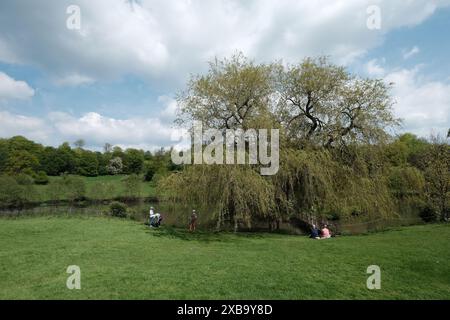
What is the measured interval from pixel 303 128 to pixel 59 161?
89303 millimetres

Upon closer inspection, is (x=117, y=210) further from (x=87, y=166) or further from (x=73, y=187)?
(x=87, y=166)

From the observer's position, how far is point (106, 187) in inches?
2132

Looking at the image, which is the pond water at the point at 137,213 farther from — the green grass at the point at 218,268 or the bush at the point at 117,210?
the green grass at the point at 218,268

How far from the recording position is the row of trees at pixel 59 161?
3216 inches

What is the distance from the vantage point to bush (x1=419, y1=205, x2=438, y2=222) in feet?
88.7

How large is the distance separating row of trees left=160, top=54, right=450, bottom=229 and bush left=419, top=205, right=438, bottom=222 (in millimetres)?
9038

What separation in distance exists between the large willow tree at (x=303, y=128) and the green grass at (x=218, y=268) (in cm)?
427

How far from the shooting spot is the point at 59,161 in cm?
9231

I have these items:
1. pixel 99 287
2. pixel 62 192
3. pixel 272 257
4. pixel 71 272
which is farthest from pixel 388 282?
pixel 62 192

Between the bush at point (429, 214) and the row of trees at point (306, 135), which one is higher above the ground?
the row of trees at point (306, 135)

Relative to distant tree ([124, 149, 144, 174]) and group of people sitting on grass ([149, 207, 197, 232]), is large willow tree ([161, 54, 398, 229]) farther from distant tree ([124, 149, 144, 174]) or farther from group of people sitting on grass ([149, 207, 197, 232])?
distant tree ([124, 149, 144, 174])

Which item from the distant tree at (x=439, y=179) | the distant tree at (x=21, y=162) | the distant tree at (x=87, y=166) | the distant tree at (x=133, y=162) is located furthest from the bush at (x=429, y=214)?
the distant tree at (x=87, y=166)

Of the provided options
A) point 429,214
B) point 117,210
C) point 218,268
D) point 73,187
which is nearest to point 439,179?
point 429,214
